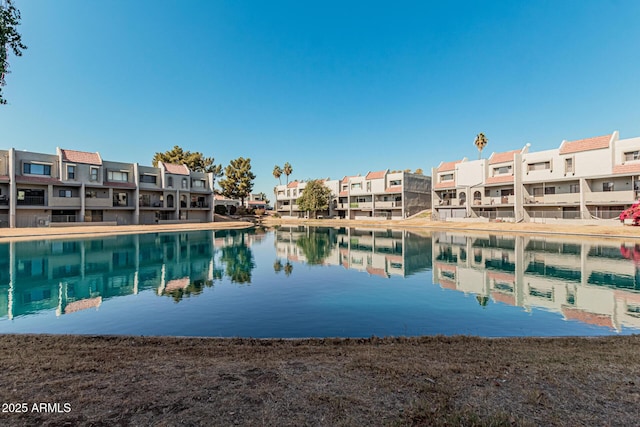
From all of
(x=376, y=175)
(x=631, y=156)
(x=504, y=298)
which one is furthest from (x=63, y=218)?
(x=631, y=156)

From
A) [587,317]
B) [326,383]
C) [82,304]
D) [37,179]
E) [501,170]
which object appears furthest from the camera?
[501,170]

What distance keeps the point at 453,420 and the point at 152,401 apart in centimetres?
385

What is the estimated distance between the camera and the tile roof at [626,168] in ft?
129

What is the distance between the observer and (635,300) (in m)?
12.5

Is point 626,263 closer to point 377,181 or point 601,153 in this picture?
point 601,153

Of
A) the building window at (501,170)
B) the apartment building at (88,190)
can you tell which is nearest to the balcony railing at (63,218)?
the apartment building at (88,190)

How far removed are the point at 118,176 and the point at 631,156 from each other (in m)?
70.4

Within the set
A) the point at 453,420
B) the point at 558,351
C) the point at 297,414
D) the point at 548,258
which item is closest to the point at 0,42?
the point at 297,414

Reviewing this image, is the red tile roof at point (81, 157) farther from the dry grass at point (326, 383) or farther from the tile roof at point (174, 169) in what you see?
the dry grass at point (326, 383)

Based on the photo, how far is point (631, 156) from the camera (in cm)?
4053

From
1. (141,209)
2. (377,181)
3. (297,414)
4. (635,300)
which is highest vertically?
(377,181)

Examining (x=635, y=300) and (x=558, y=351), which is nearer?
(x=558, y=351)

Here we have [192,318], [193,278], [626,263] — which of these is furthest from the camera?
[626,263]

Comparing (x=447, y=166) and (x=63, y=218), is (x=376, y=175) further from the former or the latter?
(x=63, y=218)
